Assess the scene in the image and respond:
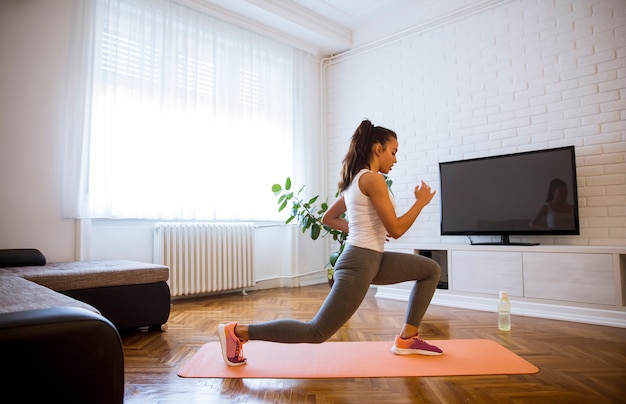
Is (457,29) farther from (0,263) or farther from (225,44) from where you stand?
(0,263)

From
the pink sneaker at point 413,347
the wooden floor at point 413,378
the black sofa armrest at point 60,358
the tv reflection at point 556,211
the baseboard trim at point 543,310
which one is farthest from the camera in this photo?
the tv reflection at point 556,211

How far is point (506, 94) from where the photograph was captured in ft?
12.9

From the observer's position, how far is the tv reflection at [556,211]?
11.0ft

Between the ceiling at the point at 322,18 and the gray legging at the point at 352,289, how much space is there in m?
3.36

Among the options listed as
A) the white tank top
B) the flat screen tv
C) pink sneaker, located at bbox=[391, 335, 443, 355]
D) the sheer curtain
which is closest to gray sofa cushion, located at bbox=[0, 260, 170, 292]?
the sheer curtain

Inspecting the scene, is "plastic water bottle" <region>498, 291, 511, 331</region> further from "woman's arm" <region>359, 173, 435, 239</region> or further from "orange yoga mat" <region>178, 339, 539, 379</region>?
"woman's arm" <region>359, 173, 435, 239</region>

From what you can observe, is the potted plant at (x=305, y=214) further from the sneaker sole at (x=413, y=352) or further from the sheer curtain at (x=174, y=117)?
the sneaker sole at (x=413, y=352)

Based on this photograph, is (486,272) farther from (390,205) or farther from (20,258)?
(20,258)

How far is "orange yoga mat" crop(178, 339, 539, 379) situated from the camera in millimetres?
1870

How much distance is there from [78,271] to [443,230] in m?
3.07

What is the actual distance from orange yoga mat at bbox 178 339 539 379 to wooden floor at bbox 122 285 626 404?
0.20ft

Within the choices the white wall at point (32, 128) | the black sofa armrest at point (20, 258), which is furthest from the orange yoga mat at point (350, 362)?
the white wall at point (32, 128)

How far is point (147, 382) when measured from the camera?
5.94 ft

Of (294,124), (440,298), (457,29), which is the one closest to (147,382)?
(440,298)
